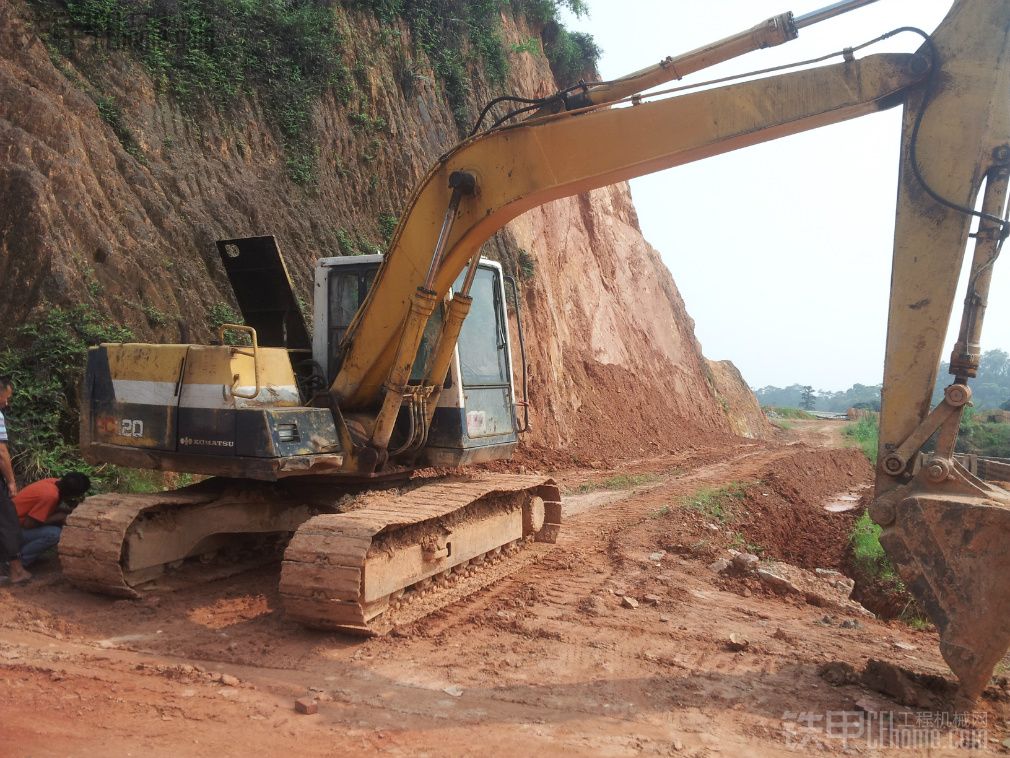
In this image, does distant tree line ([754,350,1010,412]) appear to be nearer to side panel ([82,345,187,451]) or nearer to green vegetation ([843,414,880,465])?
green vegetation ([843,414,880,465])

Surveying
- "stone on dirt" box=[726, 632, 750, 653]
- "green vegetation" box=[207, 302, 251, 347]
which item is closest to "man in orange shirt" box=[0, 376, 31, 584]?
"green vegetation" box=[207, 302, 251, 347]

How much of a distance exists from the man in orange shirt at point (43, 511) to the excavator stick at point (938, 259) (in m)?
5.99

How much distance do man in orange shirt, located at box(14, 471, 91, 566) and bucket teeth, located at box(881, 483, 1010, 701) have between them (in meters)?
6.08

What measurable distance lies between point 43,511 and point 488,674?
4050 mm

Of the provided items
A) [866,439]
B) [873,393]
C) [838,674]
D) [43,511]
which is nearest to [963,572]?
[838,674]

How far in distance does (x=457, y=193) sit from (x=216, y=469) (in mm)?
2627

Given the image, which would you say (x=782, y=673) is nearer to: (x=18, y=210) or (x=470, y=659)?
(x=470, y=659)

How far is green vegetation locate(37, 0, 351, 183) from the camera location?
39.0 feet

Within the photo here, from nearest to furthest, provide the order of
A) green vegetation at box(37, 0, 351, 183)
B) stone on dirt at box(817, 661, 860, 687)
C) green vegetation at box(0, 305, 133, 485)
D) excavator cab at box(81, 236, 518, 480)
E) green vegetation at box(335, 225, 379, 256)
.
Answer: stone on dirt at box(817, 661, 860, 687) → excavator cab at box(81, 236, 518, 480) → green vegetation at box(0, 305, 133, 485) → green vegetation at box(37, 0, 351, 183) → green vegetation at box(335, 225, 379, 256)

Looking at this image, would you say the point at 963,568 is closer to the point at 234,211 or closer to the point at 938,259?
the point at 938,259

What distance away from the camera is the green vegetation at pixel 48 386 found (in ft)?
26.5

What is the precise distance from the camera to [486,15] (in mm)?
20797

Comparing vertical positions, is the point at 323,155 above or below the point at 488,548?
above

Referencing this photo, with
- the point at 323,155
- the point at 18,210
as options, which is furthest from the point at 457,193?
the point at 323,155
